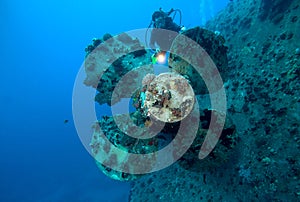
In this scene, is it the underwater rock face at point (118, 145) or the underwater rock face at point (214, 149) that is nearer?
the underwater rock face at point (118, 145)

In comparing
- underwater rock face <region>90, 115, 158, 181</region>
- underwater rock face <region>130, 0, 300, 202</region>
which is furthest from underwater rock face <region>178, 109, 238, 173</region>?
underwater rock face <region>90, 115, 158, 181</region>

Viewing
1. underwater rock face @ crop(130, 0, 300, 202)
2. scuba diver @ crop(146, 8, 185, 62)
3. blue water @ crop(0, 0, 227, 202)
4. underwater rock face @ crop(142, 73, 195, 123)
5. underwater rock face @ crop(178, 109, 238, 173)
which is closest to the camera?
underwater rock face @ crop(142, 73, 195, 123)

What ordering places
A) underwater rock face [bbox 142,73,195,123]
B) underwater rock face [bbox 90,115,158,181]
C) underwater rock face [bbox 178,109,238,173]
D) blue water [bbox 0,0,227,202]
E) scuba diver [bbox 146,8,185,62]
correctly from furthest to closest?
1. blue water [bbox 0,0,227,202]
2. scuba diver [bbox 146,8,185,62]
3. underwater rock face [bbox 178,109,238,173]
4. underwater rock face [bbox 90,115,158,181]
5. underwater rock face [bbox 142,73,195,123]

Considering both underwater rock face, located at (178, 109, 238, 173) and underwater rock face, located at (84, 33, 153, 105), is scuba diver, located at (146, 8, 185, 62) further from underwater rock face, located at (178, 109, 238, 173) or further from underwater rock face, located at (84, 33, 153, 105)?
underwater rock face, located at (178, 109, 238, 173)

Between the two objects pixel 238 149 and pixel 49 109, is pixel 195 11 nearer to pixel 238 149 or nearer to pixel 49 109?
pixel 49 109

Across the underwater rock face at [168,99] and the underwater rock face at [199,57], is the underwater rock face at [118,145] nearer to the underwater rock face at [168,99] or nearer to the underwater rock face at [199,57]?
the underwater rock face at [168,99]

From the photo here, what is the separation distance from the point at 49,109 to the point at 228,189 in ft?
189

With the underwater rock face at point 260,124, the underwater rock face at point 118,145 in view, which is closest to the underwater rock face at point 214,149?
the underwater rock face at point 260,124

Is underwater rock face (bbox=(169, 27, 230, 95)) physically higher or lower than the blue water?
lower

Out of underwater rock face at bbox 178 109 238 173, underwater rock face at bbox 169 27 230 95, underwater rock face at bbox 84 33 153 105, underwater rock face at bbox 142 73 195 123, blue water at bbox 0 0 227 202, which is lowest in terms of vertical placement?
underwater rock face at bbox 178 109 238 173

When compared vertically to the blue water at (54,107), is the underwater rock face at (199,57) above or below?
below

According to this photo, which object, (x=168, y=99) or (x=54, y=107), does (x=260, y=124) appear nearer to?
(x=168, y=99)

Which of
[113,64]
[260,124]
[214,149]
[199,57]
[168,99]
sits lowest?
[214,149]

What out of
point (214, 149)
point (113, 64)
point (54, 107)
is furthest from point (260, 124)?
Result: point (54, 107)
